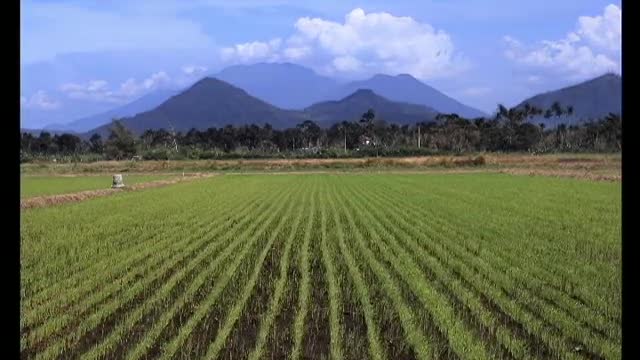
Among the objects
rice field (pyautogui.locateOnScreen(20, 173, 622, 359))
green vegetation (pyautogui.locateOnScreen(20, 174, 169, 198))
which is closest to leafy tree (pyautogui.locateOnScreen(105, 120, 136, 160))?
green vegetation (pyautogui.locateOnScreen(20, 174, 169, 198))

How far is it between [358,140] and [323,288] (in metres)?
98.2

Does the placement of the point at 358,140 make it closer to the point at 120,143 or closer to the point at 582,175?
the point at 120,143

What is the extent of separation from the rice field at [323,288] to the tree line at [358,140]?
59611 millimetres

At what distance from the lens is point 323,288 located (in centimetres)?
805

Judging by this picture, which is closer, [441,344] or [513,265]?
[441,344]

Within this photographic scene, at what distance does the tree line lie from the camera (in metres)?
79.9

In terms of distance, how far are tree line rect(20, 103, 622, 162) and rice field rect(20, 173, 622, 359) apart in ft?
196

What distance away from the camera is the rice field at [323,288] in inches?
218

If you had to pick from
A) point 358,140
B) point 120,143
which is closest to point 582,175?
point 120,143

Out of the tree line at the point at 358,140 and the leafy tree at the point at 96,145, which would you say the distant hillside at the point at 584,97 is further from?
the leafy tree at the point at 96,145

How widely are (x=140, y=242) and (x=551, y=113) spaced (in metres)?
83.0
